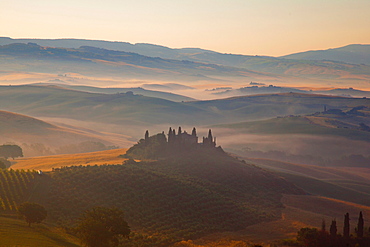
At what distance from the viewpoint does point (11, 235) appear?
57.4 meters

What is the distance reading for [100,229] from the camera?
6081cm

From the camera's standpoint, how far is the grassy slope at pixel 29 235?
181 ft

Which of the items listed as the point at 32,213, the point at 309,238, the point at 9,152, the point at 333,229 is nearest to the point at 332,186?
the point at 333,229

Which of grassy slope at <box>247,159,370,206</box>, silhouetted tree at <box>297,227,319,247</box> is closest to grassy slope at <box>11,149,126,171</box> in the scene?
grassy slope at <box>247,159,370,206</box>

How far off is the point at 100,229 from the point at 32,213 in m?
10.9

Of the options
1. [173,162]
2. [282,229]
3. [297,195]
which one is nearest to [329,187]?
[297,195]

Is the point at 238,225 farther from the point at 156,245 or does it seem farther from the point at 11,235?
the point at 11,235

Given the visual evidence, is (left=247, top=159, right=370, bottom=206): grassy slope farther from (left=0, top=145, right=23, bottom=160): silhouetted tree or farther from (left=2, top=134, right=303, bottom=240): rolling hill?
(left=0, top=145, right=23, bottom=160): silhouetted tree

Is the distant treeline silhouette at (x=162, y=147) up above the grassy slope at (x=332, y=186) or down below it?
above

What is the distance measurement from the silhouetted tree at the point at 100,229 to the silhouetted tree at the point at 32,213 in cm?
740

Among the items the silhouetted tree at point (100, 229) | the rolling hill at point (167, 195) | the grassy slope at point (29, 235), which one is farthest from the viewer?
the rolling hill at point (167, 195)

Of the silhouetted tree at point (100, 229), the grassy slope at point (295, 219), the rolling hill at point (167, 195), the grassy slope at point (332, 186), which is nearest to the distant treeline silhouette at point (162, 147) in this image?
the rolling hill at point (167, 195)

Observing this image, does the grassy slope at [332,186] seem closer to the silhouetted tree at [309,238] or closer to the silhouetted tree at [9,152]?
the silhouetted tree at [309,238]

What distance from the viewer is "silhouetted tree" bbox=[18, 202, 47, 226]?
6562cm
